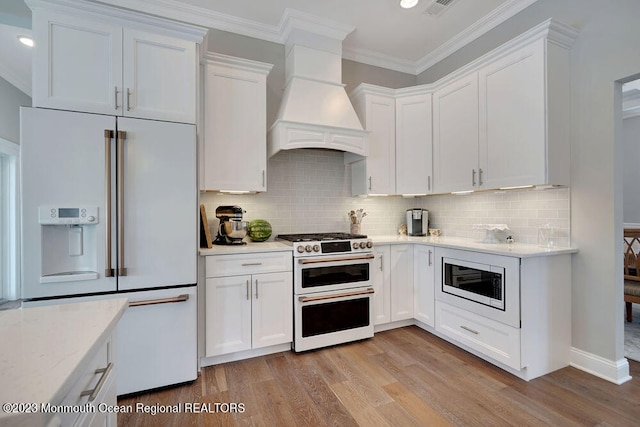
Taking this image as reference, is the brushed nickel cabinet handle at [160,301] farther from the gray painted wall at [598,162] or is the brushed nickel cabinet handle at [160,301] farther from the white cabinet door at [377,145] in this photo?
the gray painted wall at [598,162]

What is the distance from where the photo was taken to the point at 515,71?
2.50m

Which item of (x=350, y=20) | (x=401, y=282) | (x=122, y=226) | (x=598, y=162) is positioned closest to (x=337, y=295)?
(x=401, y=282)

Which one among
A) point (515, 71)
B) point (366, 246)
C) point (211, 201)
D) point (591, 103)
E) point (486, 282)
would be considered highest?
point (515, 71)

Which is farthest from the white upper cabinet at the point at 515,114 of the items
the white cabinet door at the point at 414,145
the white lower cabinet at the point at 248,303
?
the white lower cabinet at the point at 248,303

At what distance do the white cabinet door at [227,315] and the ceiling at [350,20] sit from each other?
2.52 m

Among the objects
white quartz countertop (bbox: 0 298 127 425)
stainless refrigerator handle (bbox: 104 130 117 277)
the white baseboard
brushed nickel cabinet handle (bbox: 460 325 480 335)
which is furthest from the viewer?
brushed nickel cabinet handle (bbox: 460 325 480 335)

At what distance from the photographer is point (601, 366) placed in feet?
7.43

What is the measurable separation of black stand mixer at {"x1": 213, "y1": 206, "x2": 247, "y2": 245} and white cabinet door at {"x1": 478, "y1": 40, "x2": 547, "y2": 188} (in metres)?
2.28

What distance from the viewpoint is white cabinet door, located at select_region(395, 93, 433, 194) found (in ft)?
11.2

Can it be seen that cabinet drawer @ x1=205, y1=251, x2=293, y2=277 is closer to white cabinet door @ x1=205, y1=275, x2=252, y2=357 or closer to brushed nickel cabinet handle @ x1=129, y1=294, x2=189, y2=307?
white cabinet door @ x1=205, y1=275, x2=252, y2=357

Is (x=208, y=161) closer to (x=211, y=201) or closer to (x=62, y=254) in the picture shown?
(x=211, y=201)

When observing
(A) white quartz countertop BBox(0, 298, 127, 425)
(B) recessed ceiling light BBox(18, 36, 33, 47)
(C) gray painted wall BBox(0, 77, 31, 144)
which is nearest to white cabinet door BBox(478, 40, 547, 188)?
(A) white quartz countertop BBox(0, 298, 127, 425)

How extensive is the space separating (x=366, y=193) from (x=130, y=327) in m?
2.46

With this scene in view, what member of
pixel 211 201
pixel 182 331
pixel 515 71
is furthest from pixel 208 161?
pixel 515 71
